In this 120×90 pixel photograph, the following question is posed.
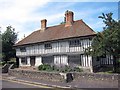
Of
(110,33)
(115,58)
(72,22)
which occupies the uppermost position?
(72,22)

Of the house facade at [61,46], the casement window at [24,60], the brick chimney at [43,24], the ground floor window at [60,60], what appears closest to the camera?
the house facade at [61,46]

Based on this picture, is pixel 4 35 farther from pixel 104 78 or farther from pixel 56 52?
pixel 104 78

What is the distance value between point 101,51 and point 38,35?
1756cm

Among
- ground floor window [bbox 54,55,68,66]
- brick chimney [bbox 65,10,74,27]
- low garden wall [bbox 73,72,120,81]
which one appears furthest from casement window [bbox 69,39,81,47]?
low garden wall [bbox 73,72,120,81]

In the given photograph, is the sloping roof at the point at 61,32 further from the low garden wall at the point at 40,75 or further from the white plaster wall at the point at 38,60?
the low garden wall at the point at 40,75

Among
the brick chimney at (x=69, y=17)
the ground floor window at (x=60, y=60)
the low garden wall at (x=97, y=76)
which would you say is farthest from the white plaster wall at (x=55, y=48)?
the low garden wall at (x=97, y=76)

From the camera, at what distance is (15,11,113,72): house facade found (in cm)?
2822

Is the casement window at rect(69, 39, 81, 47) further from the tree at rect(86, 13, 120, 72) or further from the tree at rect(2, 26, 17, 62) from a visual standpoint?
the tree at rect(2, 26, 17, 62)

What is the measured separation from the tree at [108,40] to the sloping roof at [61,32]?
209 inches

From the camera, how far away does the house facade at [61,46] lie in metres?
28.2

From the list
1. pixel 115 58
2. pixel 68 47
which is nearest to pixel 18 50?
pixel 68 47

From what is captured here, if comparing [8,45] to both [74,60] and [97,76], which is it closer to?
[74,60]

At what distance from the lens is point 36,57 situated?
35156 millimetres

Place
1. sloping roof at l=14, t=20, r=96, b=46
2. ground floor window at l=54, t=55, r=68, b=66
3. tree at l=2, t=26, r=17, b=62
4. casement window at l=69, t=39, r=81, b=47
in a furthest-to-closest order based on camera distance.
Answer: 1. tree at l=2, t=26, r=17, b=62
2. ground floor window at l=54, t=55, r=68, b=66
3. sloping roof at l=14, t=20, r=96, b=46
4. casement window at l=69, t=39, r=81, b=47
